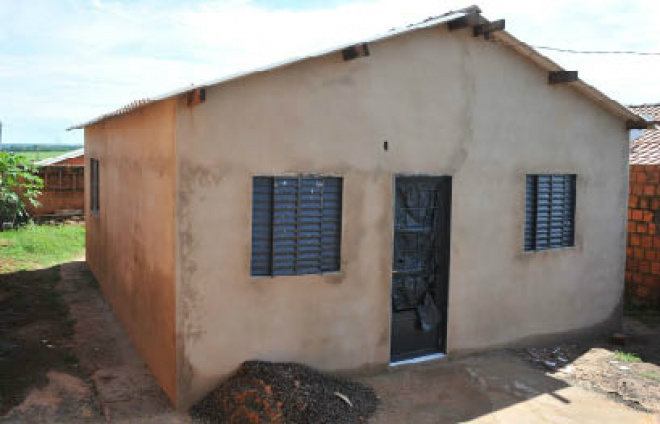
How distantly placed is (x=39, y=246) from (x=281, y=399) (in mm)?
12064

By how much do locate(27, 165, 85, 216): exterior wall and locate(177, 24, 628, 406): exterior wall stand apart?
50.6 ft

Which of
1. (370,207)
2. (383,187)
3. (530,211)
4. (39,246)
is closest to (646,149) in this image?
(530,211)

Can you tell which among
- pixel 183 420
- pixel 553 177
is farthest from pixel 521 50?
pixel 183 420

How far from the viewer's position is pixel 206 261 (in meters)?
6.03

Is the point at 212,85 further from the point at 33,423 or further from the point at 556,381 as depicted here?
the point at 556,381

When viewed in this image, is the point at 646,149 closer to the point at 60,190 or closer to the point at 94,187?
the point at 94,187

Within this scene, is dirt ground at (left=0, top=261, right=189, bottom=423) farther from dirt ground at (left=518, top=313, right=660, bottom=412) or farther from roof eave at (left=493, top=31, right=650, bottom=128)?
roof eave at (left=493, top=31, right=650, bottom=128)

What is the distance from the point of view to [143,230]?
729 centimetres

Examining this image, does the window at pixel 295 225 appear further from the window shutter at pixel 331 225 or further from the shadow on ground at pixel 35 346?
the shadow on ground at pixel 35 346

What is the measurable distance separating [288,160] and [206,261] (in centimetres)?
138

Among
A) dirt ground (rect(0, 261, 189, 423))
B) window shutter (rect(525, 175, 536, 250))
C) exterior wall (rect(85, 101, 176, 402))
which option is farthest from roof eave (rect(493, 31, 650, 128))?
dirt ground (rect(0, 261, 189, 423))

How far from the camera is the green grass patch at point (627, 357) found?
848 centimetres

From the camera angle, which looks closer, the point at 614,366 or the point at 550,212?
the point at 614,366

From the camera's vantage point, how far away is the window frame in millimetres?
8516
